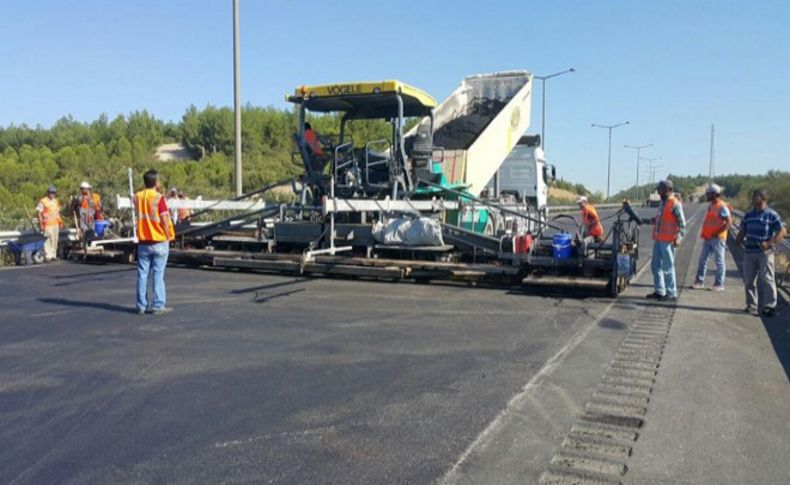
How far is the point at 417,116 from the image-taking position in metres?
11.7

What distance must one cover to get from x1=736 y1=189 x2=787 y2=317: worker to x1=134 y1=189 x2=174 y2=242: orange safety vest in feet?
22.7

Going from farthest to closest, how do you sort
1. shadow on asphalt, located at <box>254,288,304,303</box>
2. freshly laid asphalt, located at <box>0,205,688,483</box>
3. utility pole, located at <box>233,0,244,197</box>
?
1. utility pole, located at <box>233,0,244,197</box>
2. shadow on asphalt, located at <box>254,288,304,303</box>
3. freshly laid asphalt, located at <box>0,205,688,483</box>

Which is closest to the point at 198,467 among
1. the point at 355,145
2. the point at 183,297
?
the point at 183,297

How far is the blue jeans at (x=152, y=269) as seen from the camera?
752 centimetres

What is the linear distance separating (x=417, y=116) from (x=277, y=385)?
25.0ft

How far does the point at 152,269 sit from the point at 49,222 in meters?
6.56

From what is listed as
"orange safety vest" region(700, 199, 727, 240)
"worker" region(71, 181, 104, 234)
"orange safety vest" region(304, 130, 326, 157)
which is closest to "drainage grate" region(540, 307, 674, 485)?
"orange safety vest" region(700, 199, 727, 240)

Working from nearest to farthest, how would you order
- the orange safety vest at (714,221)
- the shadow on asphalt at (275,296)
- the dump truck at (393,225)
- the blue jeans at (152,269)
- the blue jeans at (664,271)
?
the blue jeans at (152,269) → the shadow on asphalt at (275,296) → the blue jeans at (664,271) → the dump truck at (393,225) → the orange safety vest at (714,221)

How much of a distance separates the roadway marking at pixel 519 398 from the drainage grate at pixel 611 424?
407 mm

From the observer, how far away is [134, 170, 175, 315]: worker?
752 cm

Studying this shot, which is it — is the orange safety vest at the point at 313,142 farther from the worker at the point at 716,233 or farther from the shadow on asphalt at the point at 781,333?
the shadow on asphalt at the point at 781,333

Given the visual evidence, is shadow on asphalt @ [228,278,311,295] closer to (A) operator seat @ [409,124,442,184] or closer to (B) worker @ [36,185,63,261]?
(A) operator seat @ [409,124,442,184]

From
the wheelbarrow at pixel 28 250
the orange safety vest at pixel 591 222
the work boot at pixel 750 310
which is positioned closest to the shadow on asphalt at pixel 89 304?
the wheelbarrow at pixel 28 250

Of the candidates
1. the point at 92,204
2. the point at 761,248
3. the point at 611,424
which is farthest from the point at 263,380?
the point at 92,204
